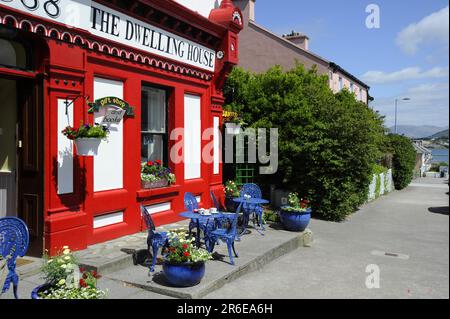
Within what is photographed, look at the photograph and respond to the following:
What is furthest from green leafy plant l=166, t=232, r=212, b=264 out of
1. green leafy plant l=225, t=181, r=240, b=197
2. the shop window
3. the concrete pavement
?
green leafy plant l=225, t=181, r=240, b=197

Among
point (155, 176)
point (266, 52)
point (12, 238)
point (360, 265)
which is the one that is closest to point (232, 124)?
point (155, 176)

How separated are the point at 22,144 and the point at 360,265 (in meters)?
6.47

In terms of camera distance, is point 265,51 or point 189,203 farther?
point 265,51

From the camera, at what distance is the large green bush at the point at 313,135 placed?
40.4ft

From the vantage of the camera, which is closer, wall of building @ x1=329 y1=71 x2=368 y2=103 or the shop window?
the shop window

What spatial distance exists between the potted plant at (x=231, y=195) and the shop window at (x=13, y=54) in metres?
6.45

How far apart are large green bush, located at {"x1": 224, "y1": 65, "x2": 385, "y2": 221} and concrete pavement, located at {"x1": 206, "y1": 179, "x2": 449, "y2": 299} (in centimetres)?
105

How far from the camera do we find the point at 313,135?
12555 mm

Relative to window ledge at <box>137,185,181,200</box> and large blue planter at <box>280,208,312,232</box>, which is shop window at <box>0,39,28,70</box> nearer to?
window ledge at <box>137,185,181,200</box>

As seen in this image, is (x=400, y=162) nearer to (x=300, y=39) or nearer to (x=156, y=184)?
(x=300, y=39)

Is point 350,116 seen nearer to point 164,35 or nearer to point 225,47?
point 225,47

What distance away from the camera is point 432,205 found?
18.0 metres

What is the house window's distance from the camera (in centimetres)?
884

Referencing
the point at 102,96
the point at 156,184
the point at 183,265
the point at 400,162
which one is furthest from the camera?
the point at 400,162
